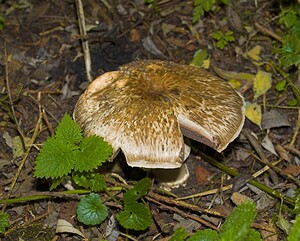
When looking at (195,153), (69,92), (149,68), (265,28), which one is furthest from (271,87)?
(69,92)

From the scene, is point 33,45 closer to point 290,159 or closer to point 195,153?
point 195,153

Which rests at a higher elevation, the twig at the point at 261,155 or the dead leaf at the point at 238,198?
the twig at the point at 261,155

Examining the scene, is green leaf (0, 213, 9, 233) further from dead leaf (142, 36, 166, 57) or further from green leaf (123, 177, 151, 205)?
dead leaf (142, 36, 166, 57)

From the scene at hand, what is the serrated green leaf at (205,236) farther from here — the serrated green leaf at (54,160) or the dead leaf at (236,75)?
the dead leaf at (236,75)

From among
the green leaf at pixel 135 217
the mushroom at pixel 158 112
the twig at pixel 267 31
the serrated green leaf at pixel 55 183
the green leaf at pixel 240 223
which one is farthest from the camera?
the twig at pixel 267 31

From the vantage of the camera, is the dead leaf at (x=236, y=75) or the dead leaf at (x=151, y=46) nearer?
the dead leaf at (x=236, y=75)

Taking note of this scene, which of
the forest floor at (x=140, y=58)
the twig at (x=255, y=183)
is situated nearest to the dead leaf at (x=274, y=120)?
the forest floor at (x=140, y=58)

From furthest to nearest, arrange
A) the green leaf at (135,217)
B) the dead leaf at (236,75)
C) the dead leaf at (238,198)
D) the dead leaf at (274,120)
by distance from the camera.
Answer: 1. the dead leaf at (236,75)
2. the dead leaf at (274,120)
3. the dead leaf at (238,198)
4. the green leaf at (135,217)

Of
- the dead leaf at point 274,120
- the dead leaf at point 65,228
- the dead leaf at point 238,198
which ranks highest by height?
the dead leaf at point 65,228

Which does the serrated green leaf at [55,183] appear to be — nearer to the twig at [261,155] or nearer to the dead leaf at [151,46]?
the twig at [261,155]
